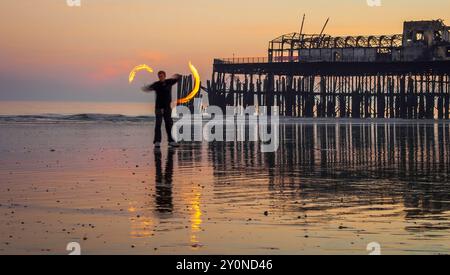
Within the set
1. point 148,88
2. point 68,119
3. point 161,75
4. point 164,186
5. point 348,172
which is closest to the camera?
point 164,186

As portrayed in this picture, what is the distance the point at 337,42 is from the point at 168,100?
258ft

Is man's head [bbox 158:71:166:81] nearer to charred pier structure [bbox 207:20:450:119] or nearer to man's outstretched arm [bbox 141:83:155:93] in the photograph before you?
man's outstretched arm [bbox 141:83:155:93]

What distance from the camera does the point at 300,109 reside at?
9969cm

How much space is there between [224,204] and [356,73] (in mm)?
85958

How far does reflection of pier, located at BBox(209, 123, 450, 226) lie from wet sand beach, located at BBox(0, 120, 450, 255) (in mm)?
28

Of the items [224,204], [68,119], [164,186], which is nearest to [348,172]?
[164,186]

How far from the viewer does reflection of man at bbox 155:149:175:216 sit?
14469 millimetres

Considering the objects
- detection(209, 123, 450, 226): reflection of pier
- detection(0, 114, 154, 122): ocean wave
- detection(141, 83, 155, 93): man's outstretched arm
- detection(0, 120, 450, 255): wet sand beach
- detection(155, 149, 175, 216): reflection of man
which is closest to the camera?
detection(0, 120, 450, 255): wet sand beach

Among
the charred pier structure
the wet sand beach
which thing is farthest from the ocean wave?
the wet sand beach

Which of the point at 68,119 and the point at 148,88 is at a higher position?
the point at 68,119

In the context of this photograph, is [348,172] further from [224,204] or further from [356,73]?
[356,73]

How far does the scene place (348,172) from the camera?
21.2 m
